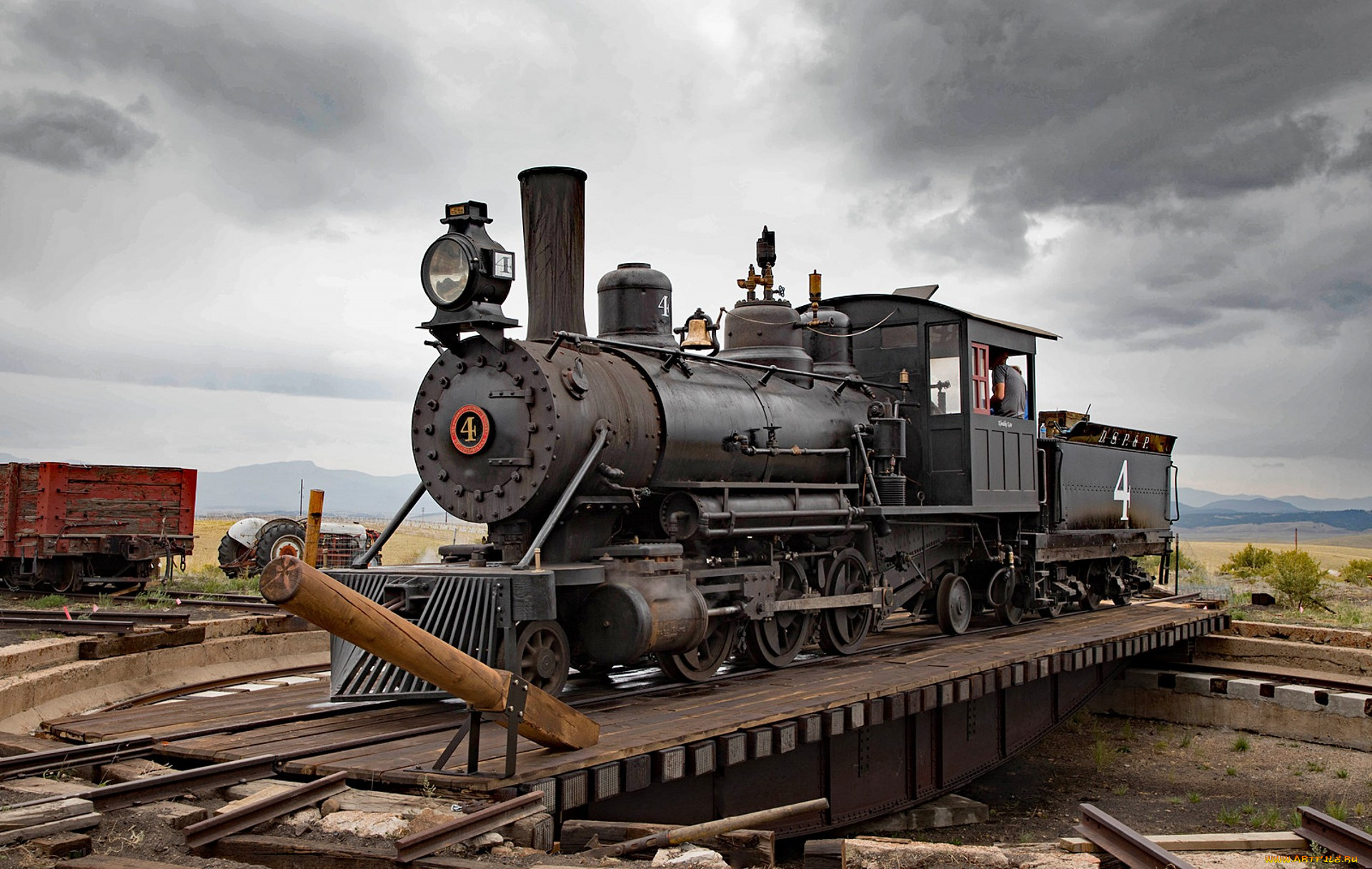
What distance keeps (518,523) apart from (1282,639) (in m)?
13.0

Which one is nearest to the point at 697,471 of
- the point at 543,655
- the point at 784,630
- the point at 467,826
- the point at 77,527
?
the point at 784,630

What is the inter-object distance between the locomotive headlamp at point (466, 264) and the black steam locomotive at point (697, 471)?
17 millimetres

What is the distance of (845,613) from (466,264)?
17.9 feet

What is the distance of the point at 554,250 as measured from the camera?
9.77m

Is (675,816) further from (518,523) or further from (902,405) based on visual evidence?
(902,405)

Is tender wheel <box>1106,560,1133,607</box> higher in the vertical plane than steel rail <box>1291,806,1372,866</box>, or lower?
higher

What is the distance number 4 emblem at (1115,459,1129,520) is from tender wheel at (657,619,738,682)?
30.6ft

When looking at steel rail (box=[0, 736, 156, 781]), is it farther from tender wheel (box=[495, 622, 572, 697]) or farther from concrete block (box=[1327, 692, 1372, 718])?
concrete block (box=[1327, 692, 1372, 718])

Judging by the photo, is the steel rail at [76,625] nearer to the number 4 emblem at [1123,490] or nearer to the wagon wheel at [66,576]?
the wagon wheel at [66,576]

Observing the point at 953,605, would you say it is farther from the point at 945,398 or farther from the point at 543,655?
the point at 543,655

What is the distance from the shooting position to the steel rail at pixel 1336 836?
5992 millimetres

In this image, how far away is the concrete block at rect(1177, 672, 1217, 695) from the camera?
15656mm

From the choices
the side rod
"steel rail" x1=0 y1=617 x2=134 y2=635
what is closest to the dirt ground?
the side rod

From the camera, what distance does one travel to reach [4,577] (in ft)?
63.9
